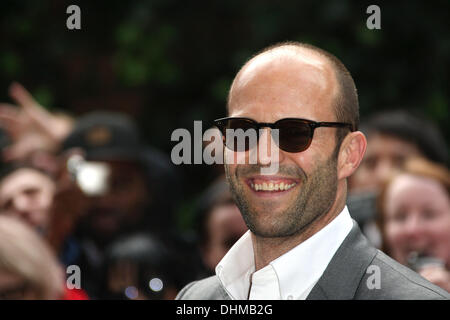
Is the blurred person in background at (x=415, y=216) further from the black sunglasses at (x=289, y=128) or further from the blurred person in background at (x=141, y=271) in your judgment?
the black sunglasses at (x=289, y=128)

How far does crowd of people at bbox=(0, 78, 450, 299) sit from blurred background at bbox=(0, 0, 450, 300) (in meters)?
0.30

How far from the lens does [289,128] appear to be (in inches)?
50.0

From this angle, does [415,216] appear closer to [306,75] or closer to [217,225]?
[217,225]

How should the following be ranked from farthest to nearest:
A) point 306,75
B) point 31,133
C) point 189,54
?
point 189,54 → point 31,133 → point 306,75

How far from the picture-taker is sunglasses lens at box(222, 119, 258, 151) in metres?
1.29

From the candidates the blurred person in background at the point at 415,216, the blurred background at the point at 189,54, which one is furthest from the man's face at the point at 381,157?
the blurred person in background at the point at 415,216

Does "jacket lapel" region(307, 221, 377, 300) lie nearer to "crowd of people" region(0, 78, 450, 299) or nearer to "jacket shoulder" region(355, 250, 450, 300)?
"jacket shoulder" region(355, 250, 450, 300)

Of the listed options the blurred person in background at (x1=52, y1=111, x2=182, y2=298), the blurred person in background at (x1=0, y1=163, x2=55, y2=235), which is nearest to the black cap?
the blurred person in background at (x1=52, y1=111, x2=182, y2=298)

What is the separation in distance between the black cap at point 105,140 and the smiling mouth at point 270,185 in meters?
2.89

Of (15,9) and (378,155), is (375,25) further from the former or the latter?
(15,9)

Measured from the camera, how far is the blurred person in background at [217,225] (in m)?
3.10

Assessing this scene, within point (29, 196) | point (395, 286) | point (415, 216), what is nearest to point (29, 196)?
point (29, 196)

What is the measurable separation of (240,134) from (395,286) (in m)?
0.38

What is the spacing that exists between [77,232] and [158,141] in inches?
66.1
